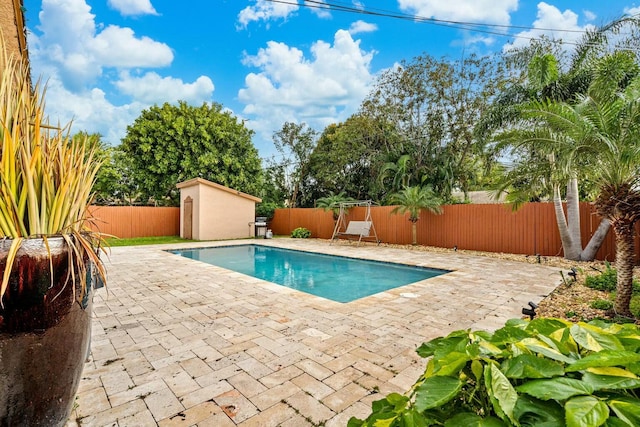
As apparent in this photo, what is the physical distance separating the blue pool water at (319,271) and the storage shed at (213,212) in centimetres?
257

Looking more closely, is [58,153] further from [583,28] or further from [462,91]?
[462,91]

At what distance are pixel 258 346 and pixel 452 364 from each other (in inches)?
105

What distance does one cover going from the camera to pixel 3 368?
4.89 ft

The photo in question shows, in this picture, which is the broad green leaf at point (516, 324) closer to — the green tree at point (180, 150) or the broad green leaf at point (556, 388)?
the broad green leaf at point (556, 388)

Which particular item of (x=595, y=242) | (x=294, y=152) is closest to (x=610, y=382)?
(x=595, y=242)

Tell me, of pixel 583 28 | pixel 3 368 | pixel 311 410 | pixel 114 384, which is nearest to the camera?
pixel 3 368

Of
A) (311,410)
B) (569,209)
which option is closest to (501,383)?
(311,410)

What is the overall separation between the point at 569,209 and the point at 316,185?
1494 cm

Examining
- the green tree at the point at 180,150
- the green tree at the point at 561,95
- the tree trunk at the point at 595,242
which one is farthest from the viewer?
the green tree at the point at 180,150

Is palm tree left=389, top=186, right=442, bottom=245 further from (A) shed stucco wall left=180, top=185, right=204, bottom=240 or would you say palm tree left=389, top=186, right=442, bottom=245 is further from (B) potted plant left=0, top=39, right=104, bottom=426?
(B) potted plant left=0, top=39, right=104, bottom=426

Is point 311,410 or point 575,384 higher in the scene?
point 575,384

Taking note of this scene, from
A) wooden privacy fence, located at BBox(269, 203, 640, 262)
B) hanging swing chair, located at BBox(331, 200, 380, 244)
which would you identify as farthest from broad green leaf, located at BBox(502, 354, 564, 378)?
hanging swing chair, located at BBox(331, 200, 380, 244)

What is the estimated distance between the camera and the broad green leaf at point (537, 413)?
584 mm

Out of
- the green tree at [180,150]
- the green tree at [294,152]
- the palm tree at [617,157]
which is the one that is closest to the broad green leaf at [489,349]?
the palm tree at [617,157]
